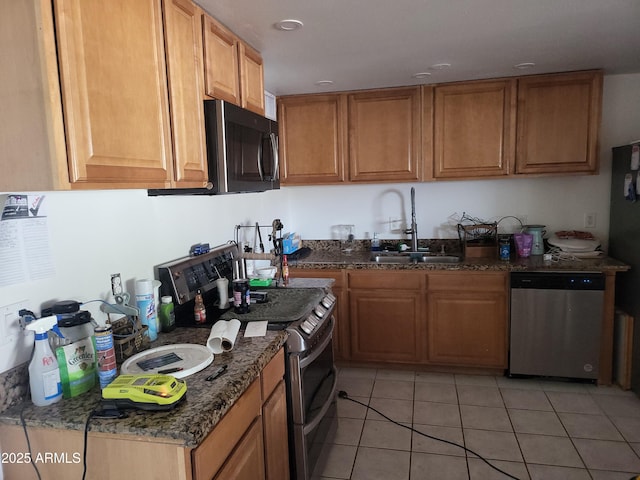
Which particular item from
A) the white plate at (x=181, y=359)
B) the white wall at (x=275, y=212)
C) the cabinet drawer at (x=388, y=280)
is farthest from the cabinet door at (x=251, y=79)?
the cabinet drawer at (x=388, y=280)

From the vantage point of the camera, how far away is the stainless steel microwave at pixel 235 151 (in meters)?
1.85

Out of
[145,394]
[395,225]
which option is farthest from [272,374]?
[395,225]

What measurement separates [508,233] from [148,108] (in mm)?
3025

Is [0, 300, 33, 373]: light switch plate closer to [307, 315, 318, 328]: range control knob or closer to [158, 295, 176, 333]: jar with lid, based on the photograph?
[158, 295, 176, 333]: jar with lid

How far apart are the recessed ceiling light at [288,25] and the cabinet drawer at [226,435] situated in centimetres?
154

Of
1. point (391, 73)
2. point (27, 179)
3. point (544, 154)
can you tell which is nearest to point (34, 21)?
point (27, 179)

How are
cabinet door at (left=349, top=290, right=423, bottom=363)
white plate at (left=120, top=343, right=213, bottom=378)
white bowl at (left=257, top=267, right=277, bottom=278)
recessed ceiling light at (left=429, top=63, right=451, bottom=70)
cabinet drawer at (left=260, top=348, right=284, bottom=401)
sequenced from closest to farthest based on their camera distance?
white plate at (left=120, top=343, right=213, bottom=378) < cabinet drawer at (left=260, top=348, right=284, bottom=401) < white bowl at (left=257, top=267, right=277, bottom=278) < recessed ceiling light at (left=429, top=63, right=451, bottom=70) < cabinet door at (left=349, top=290, right=423, bottom=363)

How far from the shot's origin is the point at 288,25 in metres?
2.05

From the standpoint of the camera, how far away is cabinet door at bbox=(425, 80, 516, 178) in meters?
3.26

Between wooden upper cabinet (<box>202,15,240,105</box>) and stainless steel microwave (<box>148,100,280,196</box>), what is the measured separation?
0.11 meters

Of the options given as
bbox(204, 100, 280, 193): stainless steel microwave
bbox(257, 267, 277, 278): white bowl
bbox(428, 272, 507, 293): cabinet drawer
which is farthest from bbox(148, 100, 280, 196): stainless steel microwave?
bbox(428, 272, 507, 293): cabinet drawer

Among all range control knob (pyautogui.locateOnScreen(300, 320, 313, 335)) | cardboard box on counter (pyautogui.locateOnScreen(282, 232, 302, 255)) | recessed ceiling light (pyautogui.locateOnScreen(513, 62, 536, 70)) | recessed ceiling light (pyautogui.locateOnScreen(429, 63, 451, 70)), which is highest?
recessed ceiling light (pyautogui.locateOnScreen(513, 62, 536, 70))

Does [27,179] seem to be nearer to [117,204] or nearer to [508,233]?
[117,204]

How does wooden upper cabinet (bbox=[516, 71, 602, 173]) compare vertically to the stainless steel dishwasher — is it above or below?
above
